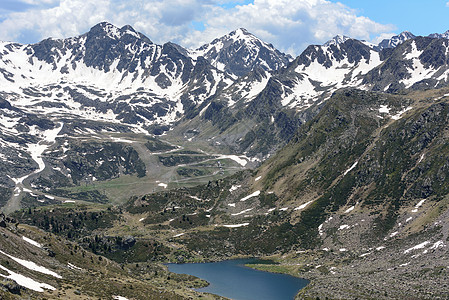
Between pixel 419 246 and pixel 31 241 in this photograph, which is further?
pixel 419 246

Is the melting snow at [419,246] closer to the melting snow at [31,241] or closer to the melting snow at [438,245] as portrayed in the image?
the melting snow at [438,245]

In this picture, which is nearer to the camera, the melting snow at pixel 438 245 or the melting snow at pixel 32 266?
the melting snow at pixel 32 266

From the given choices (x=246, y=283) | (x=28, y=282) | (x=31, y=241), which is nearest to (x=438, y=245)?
(x=246, y=283)

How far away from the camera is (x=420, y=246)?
16725 cm

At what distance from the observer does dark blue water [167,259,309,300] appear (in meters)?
160

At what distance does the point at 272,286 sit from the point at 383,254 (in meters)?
46.6

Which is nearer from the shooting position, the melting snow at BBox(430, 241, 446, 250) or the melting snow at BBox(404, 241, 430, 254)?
the melting snow at BBox(430, 241, 446, 250)

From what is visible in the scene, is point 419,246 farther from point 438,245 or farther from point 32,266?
point 32,266

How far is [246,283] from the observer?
174 m

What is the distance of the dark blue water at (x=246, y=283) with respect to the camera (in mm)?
160375

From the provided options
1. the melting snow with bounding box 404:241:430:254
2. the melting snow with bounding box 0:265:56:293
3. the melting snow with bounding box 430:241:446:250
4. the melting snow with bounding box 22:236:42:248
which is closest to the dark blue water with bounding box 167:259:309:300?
the melting snow with bounding box 404:241:430:254

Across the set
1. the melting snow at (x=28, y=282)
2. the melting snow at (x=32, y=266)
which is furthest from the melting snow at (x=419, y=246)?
the melting snow at (x=28, y=282)

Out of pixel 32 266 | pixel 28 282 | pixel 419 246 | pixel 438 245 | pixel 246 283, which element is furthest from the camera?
pixel 246 283

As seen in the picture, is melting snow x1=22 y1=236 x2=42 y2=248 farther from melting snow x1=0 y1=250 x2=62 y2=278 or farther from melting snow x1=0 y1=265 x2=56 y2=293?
melting snow x1=0 y1=265 x2=56 y2=293
